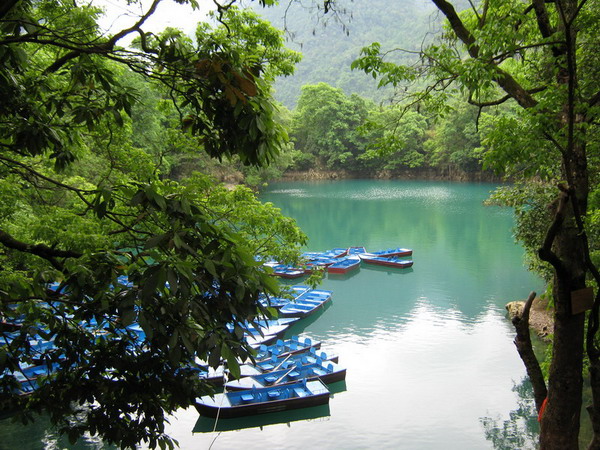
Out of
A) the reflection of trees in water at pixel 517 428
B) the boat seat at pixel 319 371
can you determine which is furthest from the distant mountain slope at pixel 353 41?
the reflection of trees in water at pixel 517 428

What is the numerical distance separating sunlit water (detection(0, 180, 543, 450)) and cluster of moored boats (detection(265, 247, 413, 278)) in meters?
0.32

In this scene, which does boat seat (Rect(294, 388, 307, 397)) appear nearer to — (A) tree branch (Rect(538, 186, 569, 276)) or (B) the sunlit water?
(B) the sunlit water

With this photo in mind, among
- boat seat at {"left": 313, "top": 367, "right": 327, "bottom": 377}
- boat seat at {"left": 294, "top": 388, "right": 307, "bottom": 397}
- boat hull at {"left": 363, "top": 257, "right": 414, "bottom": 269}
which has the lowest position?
boat seat at {"left": 294, "top": 388, "right": 307, "bottom": 397}

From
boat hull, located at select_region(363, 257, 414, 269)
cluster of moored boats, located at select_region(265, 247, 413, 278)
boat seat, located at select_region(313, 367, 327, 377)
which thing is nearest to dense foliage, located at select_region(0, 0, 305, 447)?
boat seat, located at select_region(313, 367, 327, 377)

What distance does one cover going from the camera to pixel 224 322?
1.95 metres

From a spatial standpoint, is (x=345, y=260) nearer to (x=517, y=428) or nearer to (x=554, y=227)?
(x=517, y=428)

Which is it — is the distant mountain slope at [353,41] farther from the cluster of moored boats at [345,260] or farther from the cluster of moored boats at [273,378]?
the cluster of moored boats at [273,378]

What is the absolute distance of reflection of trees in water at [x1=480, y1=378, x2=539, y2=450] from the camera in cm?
686

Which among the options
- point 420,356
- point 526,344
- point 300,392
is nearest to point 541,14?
point 526,344

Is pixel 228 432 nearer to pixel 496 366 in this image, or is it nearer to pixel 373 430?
pixel 373 430

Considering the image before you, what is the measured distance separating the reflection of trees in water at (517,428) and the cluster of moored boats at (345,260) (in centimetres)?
785

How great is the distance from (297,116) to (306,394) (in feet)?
122

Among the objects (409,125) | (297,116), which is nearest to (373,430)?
(409,125)

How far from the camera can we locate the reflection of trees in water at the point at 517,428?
6.86m
